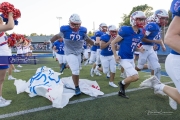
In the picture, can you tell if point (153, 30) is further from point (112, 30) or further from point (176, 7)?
point (176, 7)

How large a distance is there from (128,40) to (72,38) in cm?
133

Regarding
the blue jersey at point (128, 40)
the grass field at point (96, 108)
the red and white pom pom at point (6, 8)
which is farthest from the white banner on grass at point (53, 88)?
the red and white pom pom at point (6, 8)

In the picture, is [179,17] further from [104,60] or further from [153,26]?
[104,60]

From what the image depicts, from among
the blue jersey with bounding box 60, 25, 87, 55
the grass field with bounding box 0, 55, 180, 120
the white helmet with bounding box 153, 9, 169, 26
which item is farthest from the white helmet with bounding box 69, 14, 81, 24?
the white helmet with bounding box 153, 9, 169, 26

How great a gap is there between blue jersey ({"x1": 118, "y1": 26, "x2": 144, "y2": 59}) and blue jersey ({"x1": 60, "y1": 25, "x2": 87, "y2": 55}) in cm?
95

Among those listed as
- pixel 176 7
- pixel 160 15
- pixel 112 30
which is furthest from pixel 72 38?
pixel 176 7

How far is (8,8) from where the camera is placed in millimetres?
2840

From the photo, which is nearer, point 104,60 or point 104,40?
point 104,40

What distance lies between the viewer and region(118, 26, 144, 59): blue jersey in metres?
3.85

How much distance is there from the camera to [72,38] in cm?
408

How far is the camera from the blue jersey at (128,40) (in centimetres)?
385

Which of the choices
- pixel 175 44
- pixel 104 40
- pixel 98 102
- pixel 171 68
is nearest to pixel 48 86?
pixel 98 102

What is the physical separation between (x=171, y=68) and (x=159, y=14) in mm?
3053

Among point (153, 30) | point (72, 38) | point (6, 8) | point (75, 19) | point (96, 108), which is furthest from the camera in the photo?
point (153, 30)
